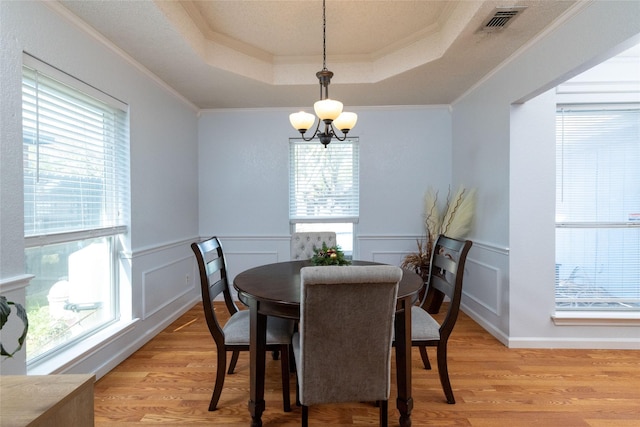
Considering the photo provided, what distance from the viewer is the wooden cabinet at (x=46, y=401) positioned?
0.91m

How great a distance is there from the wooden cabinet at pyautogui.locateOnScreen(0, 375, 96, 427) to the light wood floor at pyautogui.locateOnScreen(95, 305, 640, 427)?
95cm

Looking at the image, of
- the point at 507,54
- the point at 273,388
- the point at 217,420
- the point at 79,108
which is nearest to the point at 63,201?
the point at 79,108

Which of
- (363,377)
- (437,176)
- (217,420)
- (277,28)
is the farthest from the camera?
(437,176)

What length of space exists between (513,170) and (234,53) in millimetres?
2693

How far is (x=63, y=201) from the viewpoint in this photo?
2109 millimetres

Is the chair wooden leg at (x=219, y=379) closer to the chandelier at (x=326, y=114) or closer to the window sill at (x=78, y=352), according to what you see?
the window sill at (x=78, y=352)

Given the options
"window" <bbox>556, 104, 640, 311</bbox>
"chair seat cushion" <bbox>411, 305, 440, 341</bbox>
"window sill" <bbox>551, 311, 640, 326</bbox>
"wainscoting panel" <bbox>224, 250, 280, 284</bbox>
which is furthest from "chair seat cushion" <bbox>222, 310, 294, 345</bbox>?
"window" <bbox>556, 104, 640, 311</bbox>

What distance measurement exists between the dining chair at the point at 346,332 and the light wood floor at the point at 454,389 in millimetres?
507

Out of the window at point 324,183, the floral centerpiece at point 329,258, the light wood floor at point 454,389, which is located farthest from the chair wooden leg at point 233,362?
the window at point 324,183

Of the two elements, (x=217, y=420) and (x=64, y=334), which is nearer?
(x=217, y=420)

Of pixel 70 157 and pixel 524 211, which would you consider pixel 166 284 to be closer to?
pixel 70 157

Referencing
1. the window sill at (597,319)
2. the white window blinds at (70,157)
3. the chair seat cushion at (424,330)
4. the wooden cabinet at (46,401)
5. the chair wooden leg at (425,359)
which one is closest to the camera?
the wooden cabinet at (46,401)

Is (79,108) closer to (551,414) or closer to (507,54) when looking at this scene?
(507,54)

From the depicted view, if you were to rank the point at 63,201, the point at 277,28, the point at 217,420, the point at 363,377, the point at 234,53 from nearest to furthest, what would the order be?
the point at 363,377
the point at 217,420
the point at 63,201
the point at 277,28
the point at 234,53
